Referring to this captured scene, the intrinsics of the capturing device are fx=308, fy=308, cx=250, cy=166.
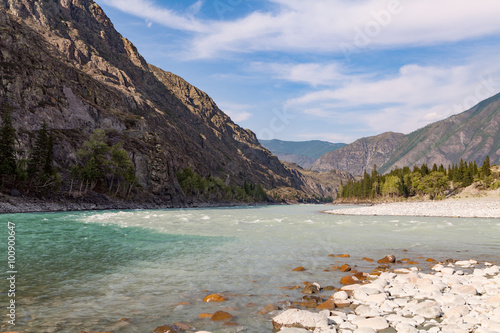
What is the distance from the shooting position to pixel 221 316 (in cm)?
938

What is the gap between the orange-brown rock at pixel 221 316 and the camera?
9258 millimetres

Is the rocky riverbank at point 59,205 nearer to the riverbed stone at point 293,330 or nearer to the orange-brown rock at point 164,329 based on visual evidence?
the orange-brown rock at point 164,329

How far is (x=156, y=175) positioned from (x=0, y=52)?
206 feet

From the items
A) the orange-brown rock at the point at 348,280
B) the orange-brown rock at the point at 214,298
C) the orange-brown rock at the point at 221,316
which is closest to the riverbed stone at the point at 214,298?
the orange-brown rock at the point at 214,298

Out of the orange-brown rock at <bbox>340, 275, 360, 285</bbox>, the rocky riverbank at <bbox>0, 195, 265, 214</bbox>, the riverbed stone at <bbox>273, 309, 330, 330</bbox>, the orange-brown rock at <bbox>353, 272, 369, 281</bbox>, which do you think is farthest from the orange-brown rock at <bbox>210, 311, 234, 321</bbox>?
the rocky riverbank at <bbox>0, 195, 265, 214</bbox>

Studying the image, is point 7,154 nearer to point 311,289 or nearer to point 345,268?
point 345,268

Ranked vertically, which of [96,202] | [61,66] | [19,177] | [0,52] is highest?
[61,66]

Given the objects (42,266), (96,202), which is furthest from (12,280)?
(96,202)

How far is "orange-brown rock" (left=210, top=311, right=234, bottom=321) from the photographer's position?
9258 millimetres

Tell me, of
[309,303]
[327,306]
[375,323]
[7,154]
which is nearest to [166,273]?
[309,303]

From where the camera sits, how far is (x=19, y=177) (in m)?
70.2

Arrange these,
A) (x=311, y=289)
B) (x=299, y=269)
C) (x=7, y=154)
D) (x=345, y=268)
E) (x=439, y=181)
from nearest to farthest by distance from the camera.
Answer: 1. (x=311, y=289)
2. (x=345, y=268)
3. (x=299, y=269)
4. (x=7, y=154)
5. (x=439, y=181)

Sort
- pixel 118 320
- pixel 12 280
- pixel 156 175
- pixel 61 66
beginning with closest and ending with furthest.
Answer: pixel 118 320 → pixel 12 280 → pixel 156 175 → pixel 61 66

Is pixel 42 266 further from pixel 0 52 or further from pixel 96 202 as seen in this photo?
pixel 0 52
